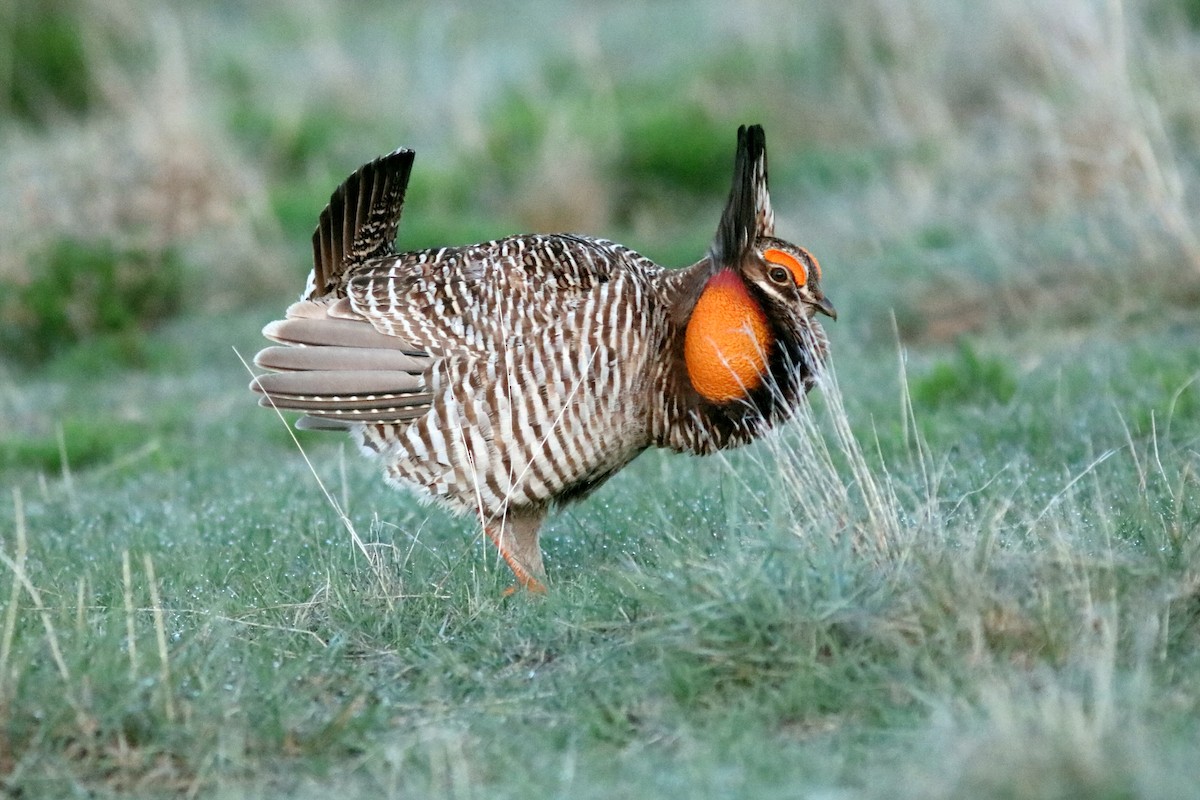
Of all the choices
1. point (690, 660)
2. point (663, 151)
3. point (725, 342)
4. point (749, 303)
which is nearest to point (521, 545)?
point (725, 342)

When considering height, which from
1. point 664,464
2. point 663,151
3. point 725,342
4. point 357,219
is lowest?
point 664,464

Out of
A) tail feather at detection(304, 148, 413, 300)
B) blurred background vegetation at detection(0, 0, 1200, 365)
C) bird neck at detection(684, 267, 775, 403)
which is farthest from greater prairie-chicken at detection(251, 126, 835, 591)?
blurred background vegetation at detection(0, 0, 1200, 365)

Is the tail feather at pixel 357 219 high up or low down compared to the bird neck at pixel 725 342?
up

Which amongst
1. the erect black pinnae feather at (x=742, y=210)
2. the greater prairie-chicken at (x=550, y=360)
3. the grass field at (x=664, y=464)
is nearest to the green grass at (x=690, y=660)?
the grass field at (x=664, y=464)

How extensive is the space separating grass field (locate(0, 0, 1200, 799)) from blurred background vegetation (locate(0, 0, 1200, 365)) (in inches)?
1.5

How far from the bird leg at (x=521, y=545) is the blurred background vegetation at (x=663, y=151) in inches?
145

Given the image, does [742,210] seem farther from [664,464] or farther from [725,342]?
[664,464]

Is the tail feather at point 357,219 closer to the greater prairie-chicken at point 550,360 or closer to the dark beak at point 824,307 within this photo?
the greater prairie-chicken at point 550,360

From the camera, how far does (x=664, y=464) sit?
6484 mm

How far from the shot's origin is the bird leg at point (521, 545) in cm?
517

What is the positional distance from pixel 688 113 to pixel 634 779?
35.8ft

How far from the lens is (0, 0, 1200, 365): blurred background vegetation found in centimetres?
927

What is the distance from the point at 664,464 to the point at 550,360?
157 centimetres

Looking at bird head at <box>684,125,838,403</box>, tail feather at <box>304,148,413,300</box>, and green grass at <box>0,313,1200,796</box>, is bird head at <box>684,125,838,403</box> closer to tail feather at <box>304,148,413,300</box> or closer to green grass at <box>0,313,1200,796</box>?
green grass at <box>0,313,1200,796</box>
